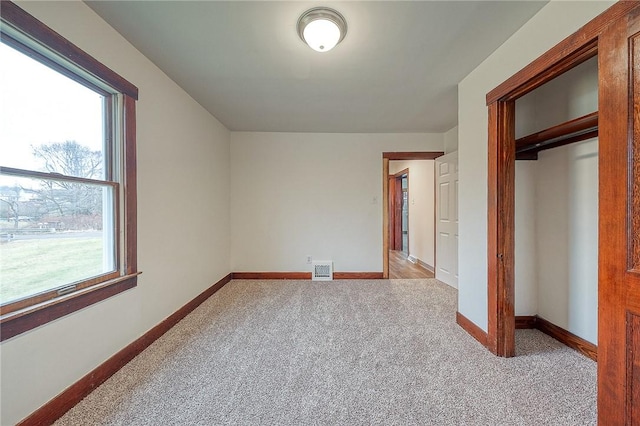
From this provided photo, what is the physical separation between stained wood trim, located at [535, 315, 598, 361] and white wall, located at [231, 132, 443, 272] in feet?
6.70

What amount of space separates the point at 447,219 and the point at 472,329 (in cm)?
185

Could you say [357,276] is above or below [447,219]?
below

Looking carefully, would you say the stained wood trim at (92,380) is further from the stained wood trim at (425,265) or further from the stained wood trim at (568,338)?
the stained wood trim at (425,265)

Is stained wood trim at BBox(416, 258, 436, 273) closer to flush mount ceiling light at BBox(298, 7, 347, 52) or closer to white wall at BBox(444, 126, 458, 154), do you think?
white wall at BBox(444, 126, 458, 154)

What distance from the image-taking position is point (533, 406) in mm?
1396

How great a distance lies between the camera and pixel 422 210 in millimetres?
4977

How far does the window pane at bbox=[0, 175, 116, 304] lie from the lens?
3.97 feet

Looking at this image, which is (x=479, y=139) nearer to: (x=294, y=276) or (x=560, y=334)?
(x=560, y=334)

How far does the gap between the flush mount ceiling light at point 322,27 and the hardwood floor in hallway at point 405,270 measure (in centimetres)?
342

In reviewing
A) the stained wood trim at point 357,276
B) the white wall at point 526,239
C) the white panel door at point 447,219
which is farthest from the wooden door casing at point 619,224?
the stained wood trim at point 357,276

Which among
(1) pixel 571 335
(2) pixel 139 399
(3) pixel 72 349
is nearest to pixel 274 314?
(2) pixel 139 399

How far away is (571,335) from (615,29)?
2.09m

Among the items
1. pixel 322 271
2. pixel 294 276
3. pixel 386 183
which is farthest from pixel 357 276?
pixel 386 183

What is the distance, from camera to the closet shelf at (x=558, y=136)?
5.24 feet
